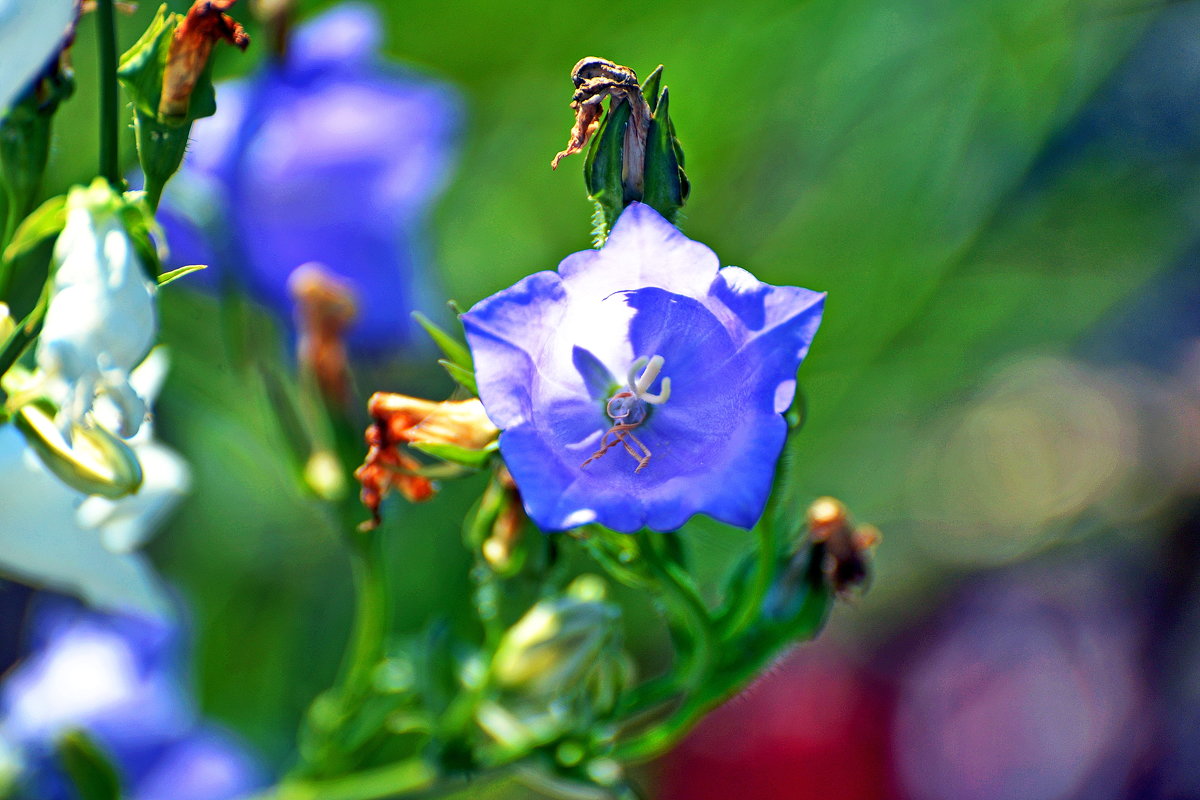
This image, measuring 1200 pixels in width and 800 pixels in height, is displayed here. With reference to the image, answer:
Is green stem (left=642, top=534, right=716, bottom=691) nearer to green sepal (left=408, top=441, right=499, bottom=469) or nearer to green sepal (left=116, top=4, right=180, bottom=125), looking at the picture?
green sepal (left=408, top=441, right=499, bottom=469)

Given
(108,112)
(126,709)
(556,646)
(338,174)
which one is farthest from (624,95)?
(338,174)

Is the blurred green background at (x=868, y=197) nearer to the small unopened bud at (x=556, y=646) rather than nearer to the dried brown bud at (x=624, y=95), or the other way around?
the small unopened bud at (x=556, y=646)

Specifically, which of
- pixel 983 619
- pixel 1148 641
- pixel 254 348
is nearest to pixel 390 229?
pixel 254 348

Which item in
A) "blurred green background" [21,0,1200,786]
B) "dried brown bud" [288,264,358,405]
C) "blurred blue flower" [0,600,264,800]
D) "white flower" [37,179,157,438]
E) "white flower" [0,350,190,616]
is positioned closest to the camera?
"white flower" [37,179,157,438]

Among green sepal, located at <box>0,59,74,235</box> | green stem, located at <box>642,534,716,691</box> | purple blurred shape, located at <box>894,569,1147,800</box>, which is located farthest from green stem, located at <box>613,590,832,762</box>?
purple blurred shape, located at <box>894,569,1147,800</box>

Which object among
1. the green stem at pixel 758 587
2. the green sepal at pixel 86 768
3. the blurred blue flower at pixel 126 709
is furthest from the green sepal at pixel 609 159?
the blurred blue flower at pixel 126 709

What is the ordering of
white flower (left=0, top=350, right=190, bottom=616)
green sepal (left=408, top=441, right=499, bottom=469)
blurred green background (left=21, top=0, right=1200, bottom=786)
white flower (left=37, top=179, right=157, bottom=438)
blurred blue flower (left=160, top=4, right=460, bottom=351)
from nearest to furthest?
white flower (left=37, top=179, right=157, bottom=438) < green sepal (left=408, top=441, right=499, bottom=469) < white flower (left=0, top=350, right=190, bottom=616) < blurred blue flower (left=160, top=4, right=460, bottom=351) < blurred green background (left=21, top=0, right=1200, bottom=786)

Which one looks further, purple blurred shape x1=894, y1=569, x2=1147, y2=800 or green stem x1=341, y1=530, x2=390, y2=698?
purple blurred shape x1=894, y1=569, x2=1147, y2=800
